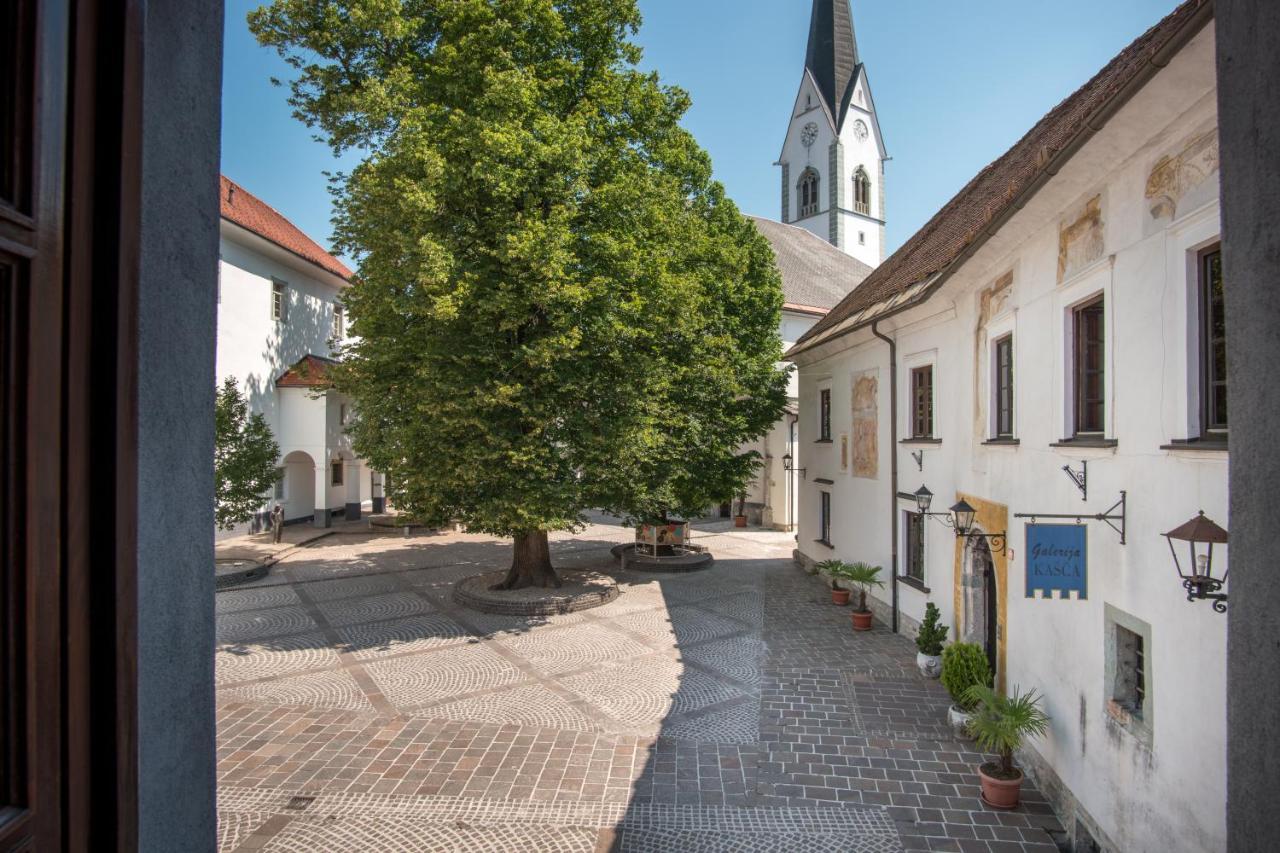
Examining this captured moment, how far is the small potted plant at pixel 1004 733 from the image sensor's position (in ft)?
23.9

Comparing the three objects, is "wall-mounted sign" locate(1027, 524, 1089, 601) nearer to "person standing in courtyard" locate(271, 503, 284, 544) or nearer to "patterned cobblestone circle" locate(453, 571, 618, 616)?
"patterned cobblestone circle" locate(453, 571, 618, 616)

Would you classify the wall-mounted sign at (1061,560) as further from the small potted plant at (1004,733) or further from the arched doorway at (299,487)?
the arched doorway at (299,487)

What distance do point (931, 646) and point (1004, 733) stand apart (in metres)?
3.78

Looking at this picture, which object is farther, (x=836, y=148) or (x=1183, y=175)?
(x=836, y=148)

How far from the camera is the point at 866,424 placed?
15.7 meters

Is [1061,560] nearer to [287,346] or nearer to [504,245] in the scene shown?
[504,245]

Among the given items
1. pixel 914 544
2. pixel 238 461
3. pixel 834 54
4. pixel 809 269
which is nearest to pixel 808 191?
pixel 834 54

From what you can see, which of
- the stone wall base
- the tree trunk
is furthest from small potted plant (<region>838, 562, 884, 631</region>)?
the tree trunk

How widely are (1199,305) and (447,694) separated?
32.0 feet

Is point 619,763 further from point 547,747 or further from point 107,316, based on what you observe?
point 107,316

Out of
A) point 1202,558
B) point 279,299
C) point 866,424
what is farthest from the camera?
point 279,299

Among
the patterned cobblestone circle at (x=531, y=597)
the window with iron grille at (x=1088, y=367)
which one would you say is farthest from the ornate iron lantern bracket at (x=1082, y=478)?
the patterned cobblestone circle at (x=531, y=597)

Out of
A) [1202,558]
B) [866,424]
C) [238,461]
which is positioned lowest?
[1202,558]

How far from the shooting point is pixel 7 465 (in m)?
1.50
